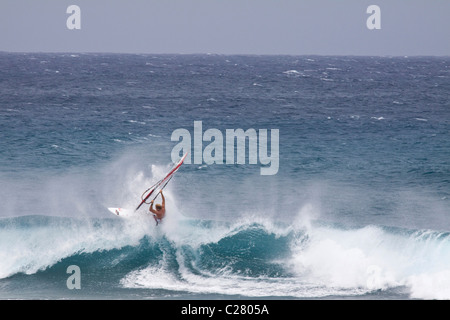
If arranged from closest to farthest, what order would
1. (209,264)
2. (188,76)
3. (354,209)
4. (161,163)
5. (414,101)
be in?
1. (209,264)
2. (354,209)
3. (161,163)
4. (414,101)
5. (188,76)

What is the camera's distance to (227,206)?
32.6 metres

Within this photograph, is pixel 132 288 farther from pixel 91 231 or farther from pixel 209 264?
pixel 91 231

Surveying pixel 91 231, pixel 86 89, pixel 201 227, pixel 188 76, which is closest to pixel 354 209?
pixel 201 227

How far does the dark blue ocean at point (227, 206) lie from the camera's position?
24500 millimetres

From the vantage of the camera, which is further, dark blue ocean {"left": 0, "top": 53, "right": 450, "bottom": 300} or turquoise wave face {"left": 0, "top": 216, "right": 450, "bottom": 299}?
dark blue ocean {"left": 0, "top": 53, "right": 450, "bottom": 300}

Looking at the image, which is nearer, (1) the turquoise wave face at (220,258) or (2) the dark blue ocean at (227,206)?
(1) the turquoise wave face at (220,258)

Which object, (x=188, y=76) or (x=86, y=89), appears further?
(x=188, y=76)

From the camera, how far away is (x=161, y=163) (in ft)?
133

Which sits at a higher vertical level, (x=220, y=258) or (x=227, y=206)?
(x=227, y=206)

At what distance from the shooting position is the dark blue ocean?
24500 mm
